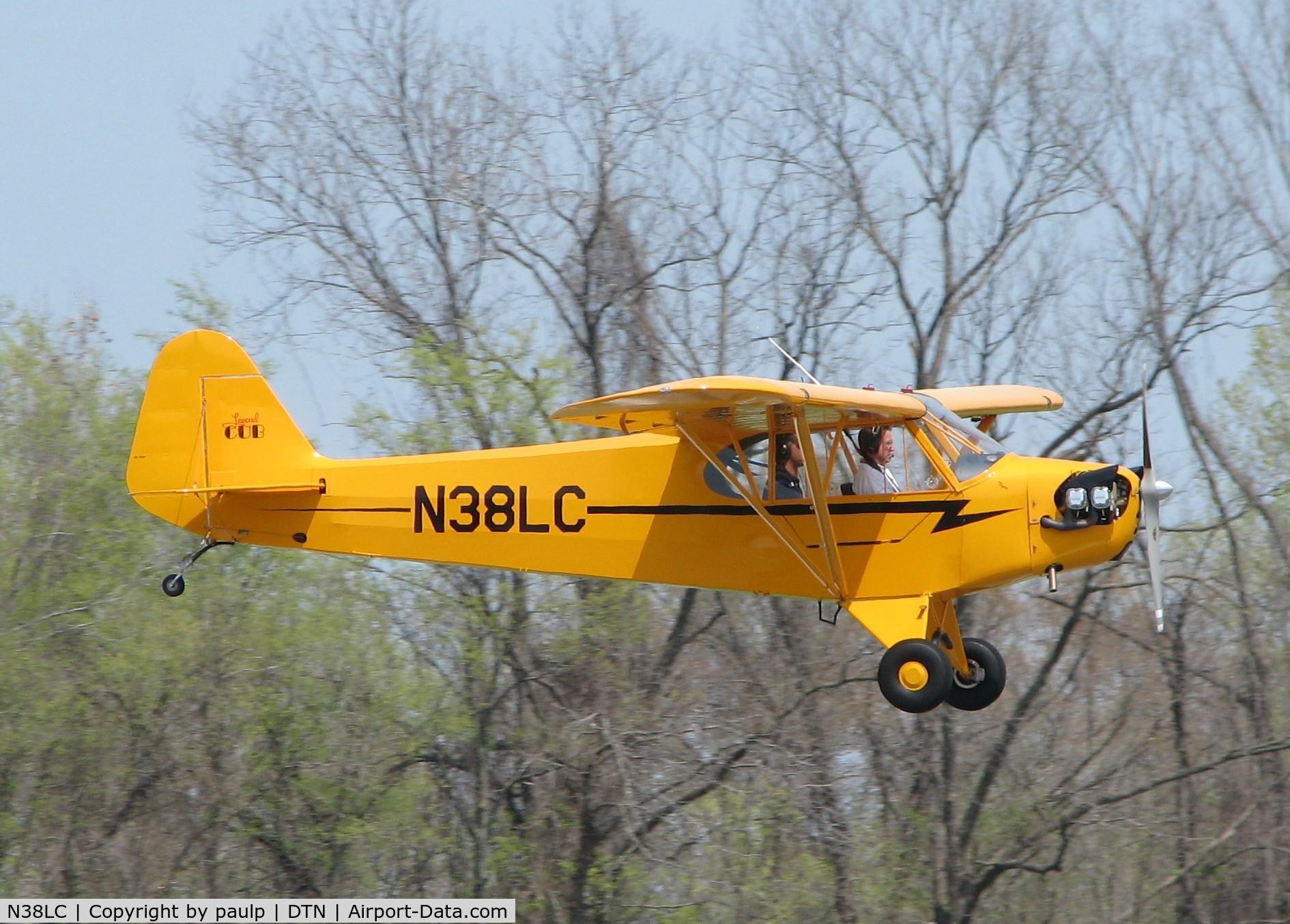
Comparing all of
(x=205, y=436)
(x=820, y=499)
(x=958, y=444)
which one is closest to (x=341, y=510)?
(x=205, y=436)

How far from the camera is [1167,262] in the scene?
56.4 feet

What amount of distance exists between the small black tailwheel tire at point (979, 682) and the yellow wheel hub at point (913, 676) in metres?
0.75

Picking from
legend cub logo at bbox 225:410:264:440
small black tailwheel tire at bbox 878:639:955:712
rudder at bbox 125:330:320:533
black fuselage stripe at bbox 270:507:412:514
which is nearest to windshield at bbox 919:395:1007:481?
→ small black tailwheel tire at bbox 878:639:955:712

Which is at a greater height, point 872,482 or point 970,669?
point 872,482

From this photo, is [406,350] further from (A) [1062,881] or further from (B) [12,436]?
(A) [1062,881]

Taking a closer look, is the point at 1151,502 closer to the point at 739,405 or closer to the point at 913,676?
the point at 913,676

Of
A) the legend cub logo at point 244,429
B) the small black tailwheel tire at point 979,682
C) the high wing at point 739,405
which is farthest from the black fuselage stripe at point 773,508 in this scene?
the legend cub logo at point 244,429

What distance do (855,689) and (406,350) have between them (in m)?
5.99

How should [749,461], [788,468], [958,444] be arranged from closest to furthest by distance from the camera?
[958,444], [788,468], [749,461]

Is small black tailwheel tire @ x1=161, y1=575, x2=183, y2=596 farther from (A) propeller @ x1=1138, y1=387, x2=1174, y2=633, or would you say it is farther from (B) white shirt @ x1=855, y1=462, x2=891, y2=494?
(A) propeller @ x1=1138, y1=387, x2=1174, y2=633

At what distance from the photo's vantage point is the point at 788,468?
1005cm

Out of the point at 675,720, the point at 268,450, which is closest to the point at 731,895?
the point at 675,720

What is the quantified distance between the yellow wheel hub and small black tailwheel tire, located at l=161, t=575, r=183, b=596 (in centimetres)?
489

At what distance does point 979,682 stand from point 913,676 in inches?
39.1
